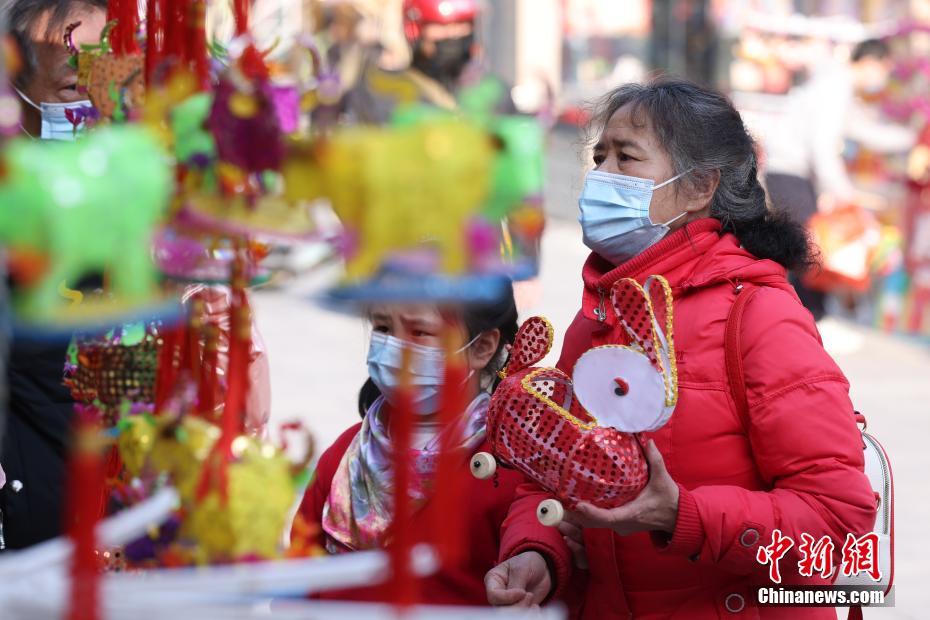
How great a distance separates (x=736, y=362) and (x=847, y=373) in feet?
20.0

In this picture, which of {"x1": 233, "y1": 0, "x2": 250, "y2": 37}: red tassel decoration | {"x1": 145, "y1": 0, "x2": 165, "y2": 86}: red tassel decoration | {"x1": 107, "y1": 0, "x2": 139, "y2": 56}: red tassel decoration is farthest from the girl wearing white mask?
{"x1": 233, "y1": 0, "x2": 250, "y2": 37}: red tassel decoration

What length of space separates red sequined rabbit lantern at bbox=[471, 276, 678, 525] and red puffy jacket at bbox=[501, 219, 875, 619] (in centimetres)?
15

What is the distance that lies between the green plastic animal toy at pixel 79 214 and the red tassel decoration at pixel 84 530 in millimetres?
136

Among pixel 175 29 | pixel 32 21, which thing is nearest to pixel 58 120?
pixel 32 21

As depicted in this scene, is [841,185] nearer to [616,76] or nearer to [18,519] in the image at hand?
[18,519]

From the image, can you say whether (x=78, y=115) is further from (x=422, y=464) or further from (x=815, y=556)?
(x=815, y=556)

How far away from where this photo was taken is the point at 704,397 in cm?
215

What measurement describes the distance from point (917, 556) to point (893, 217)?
4.56 m

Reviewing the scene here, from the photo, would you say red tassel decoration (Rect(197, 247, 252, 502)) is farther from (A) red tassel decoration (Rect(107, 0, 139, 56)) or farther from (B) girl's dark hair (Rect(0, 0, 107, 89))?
(B) girl's dark hair (Rect(0, 0, 107, 89))

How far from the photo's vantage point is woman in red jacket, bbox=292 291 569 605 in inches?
90.7

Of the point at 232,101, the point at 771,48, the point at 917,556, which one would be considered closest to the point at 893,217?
the point at 771,48

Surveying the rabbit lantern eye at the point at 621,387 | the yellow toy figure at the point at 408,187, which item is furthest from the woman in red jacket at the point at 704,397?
the yellow toy figure at the point at 408,187

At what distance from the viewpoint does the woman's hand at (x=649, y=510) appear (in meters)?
1.98

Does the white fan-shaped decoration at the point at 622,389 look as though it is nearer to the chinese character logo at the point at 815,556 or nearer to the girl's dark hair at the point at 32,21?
the chinese character logo at the point at 815,556
